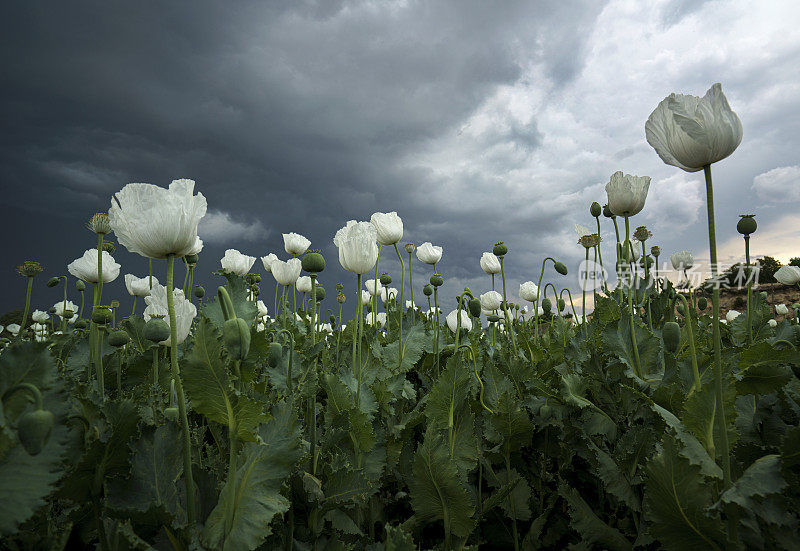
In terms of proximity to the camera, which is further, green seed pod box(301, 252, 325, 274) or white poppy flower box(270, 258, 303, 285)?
white poppy flower box(270, 258, 303, 285)

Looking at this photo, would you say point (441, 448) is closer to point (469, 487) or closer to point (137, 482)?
point (469, 487)

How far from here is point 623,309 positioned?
2498mm

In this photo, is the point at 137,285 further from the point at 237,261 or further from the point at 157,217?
the point at 157,217

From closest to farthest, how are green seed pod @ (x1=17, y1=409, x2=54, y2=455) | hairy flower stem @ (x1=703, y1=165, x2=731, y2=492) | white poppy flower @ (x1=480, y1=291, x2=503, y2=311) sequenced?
green seed pod @ (x1=17, y1=409, x2=54, y2=455)
hairy flower stem @ (x1=703, y1=165, x2=731, y2=492)
white poppy flower @ (x1=480, y1=291, x2=503, y2=311)

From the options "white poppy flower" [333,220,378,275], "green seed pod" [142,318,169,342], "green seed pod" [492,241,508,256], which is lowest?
"green seed pod" [142,318,169,342]

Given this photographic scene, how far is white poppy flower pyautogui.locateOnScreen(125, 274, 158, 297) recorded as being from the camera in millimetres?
3232

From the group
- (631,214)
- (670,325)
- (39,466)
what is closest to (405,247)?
(631,214)

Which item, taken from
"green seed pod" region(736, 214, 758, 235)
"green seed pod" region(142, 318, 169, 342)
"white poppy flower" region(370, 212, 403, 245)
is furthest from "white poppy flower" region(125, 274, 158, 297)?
"green seed pod" region(736, 214, 758, 235)

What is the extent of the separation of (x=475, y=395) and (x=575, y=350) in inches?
21.8

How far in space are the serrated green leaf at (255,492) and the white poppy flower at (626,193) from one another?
1636mm

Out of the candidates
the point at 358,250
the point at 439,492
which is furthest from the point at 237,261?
the point at 439,492

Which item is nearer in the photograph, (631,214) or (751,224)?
(751,224)

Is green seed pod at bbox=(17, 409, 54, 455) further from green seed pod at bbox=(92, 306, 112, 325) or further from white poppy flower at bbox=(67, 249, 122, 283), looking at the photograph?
white poppy flower at bbox=(67, 249, 122, 283)

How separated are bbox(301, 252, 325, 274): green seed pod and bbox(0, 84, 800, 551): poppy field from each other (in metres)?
0.01
